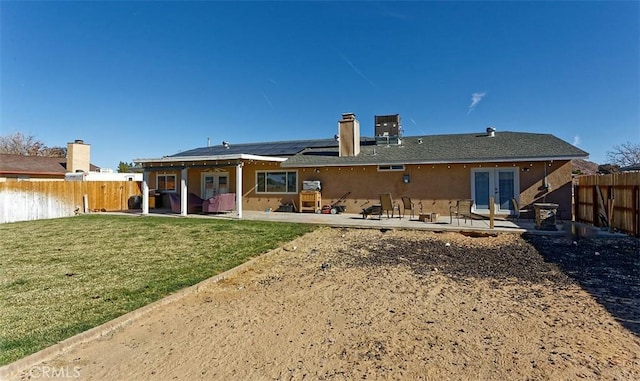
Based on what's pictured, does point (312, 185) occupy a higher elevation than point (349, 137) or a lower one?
lower

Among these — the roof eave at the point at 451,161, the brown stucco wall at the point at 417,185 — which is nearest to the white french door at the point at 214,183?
the brown stucco wall at the point at 417,185

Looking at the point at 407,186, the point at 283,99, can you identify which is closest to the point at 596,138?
the point at 407,186

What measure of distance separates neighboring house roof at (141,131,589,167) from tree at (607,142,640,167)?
13280 millimetres

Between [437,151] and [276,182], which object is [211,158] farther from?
[437,151]

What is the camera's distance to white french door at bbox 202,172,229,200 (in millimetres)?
17836

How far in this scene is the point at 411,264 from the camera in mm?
6613

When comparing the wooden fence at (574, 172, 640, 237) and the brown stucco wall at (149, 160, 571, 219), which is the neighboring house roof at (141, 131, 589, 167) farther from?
the wooden fence at (574, 172, 640, 237)

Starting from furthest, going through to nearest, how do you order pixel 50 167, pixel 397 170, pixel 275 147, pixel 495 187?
pixel 50 167, pixel 275 147, pixel 397 170, pixel 495 187

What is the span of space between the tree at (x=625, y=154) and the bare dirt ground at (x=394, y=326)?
69.8 ft

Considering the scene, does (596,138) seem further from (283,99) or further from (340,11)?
(283,99)

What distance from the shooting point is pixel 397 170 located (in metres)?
14.0

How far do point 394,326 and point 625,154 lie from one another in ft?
91.4

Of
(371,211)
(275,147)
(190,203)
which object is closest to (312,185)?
(371,211)

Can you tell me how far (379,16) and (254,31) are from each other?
658 cm
